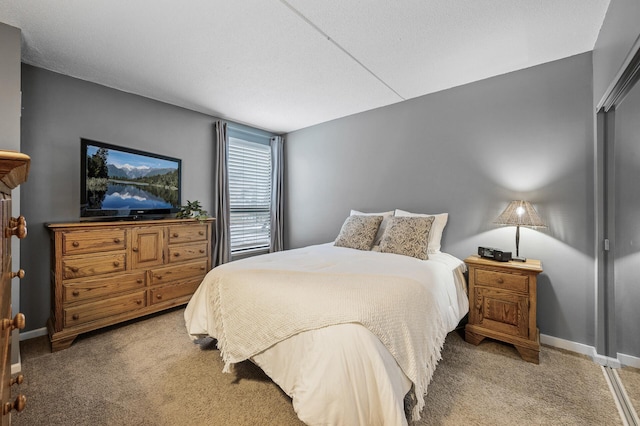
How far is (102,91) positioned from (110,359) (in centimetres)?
265

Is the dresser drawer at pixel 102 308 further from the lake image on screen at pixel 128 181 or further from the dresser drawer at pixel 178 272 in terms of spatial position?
the lake image on screen at pixel 128 181

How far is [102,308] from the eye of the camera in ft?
8.17

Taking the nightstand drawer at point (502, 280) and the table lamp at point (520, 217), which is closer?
the nightstand drawer at point (502, 280)

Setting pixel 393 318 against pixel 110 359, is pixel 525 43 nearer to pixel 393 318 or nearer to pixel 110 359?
pixel 393 318

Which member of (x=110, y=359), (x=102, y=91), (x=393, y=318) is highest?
(x=102, y=91)

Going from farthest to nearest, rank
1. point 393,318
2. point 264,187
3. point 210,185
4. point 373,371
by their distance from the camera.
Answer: point 264,187
point 210,185
point 393,318
point 373,371

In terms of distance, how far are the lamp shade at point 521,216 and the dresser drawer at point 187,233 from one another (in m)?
3.17

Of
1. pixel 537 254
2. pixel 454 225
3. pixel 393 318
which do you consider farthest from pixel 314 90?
pixel 537 254

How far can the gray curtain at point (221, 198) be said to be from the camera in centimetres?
380

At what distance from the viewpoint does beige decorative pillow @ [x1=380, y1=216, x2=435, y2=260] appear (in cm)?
256

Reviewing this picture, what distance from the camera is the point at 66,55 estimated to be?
7.67ft

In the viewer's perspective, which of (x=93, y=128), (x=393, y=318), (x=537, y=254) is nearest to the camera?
(x=393, y=318)

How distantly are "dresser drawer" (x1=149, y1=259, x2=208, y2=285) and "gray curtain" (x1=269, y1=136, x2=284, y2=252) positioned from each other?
1436mm

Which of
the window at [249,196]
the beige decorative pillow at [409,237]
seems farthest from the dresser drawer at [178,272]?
the beige decorative pillow at [409,237]
